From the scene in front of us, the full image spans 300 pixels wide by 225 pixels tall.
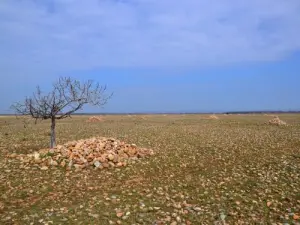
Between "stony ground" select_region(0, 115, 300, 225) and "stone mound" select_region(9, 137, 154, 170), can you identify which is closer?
"stony ground" select_region(0, 115, 300, 225)

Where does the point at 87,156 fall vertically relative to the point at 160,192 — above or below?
above

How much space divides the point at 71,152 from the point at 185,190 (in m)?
7.82

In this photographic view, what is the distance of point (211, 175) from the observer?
15570mm

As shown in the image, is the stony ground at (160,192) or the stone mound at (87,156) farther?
the stone mound at (87,156)

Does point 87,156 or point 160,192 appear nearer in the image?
point 160,192

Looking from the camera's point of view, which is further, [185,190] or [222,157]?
[222,157]

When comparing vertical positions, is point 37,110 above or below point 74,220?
above

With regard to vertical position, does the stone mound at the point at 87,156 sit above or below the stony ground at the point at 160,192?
above

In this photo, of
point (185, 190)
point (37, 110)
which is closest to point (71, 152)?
point (37, 110)

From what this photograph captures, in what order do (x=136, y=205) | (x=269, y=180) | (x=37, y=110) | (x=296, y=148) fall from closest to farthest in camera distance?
(x=136, y=205)
(x=269, y=180)
(x=37, y=110)
(x=296, y=148)

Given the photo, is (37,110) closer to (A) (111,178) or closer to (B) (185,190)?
(A) (111,178)

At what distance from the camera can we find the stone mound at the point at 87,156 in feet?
54.8

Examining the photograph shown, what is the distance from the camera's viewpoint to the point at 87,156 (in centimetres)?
1750

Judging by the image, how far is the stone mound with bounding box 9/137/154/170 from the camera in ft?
54.8
